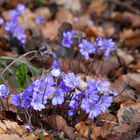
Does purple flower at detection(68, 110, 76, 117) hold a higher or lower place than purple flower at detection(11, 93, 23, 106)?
lower

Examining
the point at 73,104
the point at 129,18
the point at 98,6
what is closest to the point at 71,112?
the point at 73,104

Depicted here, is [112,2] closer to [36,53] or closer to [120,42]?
[120,42]

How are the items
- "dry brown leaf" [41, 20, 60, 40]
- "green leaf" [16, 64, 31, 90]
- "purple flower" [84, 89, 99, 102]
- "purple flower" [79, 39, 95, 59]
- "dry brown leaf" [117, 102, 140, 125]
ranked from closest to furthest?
"purple flower" [84, 89, 99, 102], "dry brown leaf" [117, 102, 140, 125], "green leaf" [16, 64, 31, 90], "purple flower" [79, 39, 95, 59], "dry brown leaf" [41, 20, 60, 40]

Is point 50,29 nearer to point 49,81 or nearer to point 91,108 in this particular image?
point 49,81

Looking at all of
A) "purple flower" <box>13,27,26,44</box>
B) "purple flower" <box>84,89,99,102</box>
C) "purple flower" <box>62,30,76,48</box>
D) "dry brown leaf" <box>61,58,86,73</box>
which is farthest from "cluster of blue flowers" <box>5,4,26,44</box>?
"purple flower" <box>84,89,99,102</box>

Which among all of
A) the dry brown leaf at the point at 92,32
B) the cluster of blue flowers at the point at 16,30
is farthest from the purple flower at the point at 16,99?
the dry brown leaf at the point at 92,32

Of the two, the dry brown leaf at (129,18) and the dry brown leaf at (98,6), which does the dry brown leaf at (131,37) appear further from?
the dry brown leaf at (98,6)

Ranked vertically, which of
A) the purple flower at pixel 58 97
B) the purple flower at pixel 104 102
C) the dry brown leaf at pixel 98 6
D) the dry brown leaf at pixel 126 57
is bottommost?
the dry brown leaf at pixel 126 57

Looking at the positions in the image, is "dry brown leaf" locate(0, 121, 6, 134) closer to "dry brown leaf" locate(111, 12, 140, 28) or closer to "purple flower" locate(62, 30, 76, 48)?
"purple flower" locate(62, 30, 76, 48)
